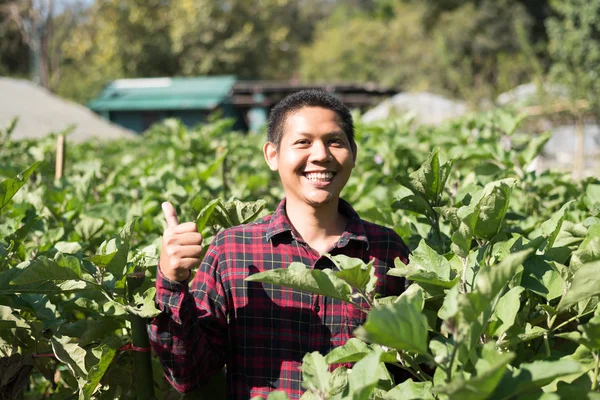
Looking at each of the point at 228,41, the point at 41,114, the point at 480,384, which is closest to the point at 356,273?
the point at 480,384

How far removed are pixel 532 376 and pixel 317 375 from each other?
0.38 meters

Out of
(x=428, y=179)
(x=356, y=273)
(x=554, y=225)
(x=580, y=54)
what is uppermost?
(x=580, y=54)

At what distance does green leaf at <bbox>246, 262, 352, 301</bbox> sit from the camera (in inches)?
48.9

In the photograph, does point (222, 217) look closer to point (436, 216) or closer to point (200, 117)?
point (436, 216)

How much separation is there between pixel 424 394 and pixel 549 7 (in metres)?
28.9

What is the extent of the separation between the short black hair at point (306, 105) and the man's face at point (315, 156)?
24 millimetres

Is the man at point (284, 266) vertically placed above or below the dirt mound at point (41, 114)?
below

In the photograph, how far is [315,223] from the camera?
188 centimetres

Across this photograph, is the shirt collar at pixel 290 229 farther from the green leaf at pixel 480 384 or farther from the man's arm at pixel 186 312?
the green leaf at pixel 480 384

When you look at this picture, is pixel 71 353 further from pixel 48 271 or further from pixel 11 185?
pixel 11 185

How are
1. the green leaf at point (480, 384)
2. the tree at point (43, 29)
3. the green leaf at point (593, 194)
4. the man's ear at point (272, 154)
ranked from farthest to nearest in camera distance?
the tree at point (43, 29), the green leaf at point (593, 194), the man's ear at point (272, 154), the green leaf at point (480, 384)

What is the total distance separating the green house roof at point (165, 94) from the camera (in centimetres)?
2912

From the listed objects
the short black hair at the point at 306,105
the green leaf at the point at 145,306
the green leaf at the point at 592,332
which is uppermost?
the short black hair at the point at 306,105

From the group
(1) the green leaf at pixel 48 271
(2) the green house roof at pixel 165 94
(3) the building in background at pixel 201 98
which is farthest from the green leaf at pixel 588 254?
(2) the green house roof at pixel 165 94
